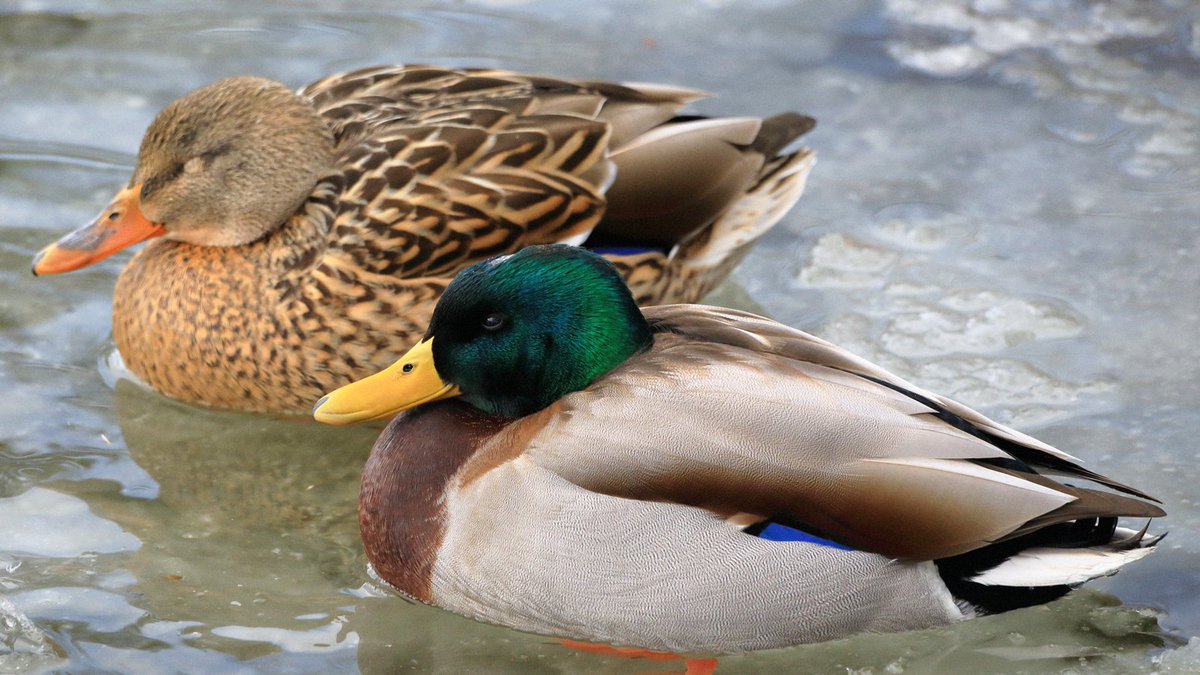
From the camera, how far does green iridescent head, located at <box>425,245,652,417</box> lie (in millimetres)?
4180

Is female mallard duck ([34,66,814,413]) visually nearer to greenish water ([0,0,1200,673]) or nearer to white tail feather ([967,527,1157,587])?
greenish water ([0,0,1200,673])

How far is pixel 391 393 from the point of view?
14.0 ft

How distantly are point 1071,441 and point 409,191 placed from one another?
224 cm

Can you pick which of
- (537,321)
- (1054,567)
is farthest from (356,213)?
(1054,567)

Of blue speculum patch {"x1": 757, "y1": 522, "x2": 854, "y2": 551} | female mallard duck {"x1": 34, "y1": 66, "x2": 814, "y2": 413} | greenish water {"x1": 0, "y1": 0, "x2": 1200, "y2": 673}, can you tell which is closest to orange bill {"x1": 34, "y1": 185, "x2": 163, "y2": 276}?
female mallard duck {"x1": 34, "y1": 66, "x2": 814, "y2": 413}

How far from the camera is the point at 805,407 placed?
392 cm

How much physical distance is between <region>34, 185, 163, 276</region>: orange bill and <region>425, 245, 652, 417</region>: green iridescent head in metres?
1.59

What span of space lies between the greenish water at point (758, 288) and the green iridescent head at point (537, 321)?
738 mm

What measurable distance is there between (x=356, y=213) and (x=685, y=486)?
1.80 metres

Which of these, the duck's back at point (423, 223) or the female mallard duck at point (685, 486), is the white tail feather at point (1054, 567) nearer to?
the female mallard duck at point (685, 486)

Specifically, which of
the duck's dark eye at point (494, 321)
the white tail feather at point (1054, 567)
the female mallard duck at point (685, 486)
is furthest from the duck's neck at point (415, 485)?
A: the white tail feather at point (1054, 567)

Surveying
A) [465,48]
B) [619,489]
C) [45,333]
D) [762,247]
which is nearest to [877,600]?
[619,489]

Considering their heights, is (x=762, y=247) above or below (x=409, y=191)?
below

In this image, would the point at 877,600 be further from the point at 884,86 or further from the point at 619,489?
the point at 884,86
